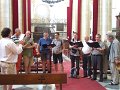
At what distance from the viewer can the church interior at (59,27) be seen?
6828mm

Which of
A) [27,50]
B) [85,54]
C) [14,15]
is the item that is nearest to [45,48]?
[27,50]

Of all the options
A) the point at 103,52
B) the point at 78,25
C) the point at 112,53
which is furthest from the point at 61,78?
the point at 78,25

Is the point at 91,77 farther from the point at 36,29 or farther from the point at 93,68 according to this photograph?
the point at 36,29

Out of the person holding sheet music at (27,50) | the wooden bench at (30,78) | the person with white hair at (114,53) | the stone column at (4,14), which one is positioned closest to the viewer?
the wooden bench at (30,78)

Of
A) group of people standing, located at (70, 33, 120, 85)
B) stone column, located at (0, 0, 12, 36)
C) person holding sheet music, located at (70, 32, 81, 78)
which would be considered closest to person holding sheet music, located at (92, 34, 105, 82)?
group of people standing, located at (70, 33, 120, 85)

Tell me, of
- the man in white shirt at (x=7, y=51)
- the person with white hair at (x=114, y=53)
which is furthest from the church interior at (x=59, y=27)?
the man in white shirt at (x=7, y=51)

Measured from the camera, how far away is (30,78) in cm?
680

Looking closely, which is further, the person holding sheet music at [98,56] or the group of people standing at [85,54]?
the person holding sheet music at [98,56]

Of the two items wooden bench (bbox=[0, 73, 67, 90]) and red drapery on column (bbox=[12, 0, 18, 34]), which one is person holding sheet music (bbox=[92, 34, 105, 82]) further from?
red drapery on column (bbox=[12, 0, 18, 34])

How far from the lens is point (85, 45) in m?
12.6

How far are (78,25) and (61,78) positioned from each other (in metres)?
17.8

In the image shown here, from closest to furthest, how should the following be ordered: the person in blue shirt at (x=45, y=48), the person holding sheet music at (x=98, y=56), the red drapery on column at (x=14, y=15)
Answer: the person holding sheet music at (x=98, y=56) < the person in blue shirt at (x=45, y=48) < the red drapery on column at (x=14, y=15)

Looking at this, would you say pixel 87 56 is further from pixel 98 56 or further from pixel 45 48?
pixel 45 48

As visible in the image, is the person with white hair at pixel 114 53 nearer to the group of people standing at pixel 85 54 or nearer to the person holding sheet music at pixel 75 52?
the group of people standing at pixel 85 54
